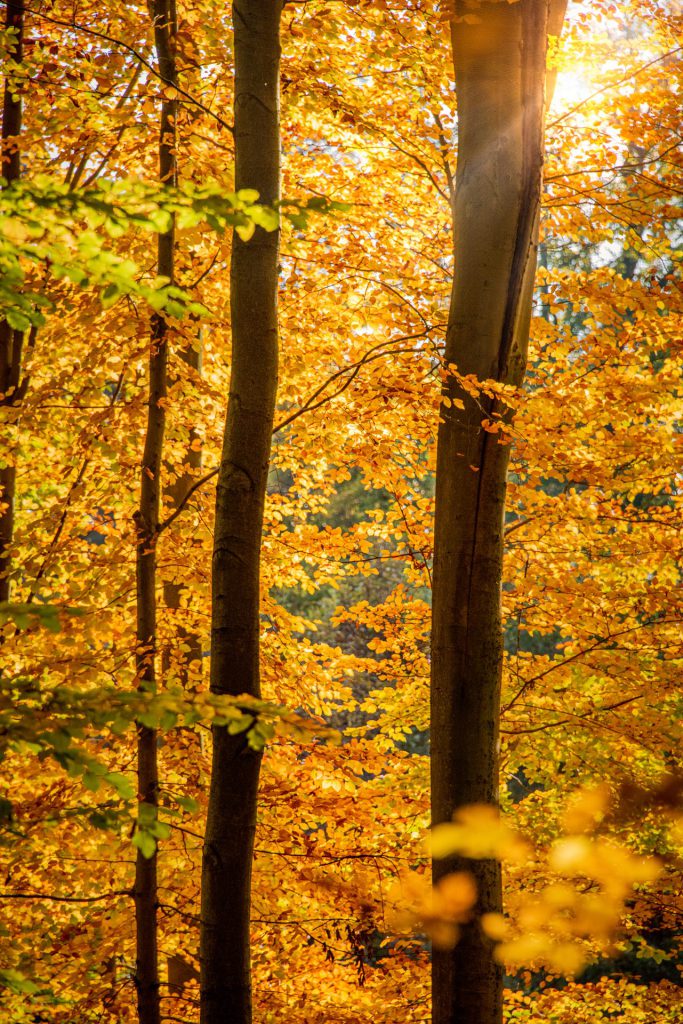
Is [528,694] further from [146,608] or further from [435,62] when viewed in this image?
[435,62]

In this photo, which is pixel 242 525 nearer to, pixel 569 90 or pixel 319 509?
pixel 319 509

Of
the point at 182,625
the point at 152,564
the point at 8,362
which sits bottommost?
the point at 182,625

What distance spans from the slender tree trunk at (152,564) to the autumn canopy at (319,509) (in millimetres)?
16

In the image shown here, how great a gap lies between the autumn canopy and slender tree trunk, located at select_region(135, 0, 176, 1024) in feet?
0.05

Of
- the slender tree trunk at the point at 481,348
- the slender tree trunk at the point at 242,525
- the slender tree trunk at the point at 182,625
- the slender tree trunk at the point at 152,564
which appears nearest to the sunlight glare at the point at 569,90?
the slender tree trunk at the point at 481,348

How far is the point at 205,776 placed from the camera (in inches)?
207

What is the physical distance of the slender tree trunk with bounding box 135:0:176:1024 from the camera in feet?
12.9

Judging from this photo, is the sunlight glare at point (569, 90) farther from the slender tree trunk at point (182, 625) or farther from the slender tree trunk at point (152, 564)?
the slender tree trunk at point (182, 625)

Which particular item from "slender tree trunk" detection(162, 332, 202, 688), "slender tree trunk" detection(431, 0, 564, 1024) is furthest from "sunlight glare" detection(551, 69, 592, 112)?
"slender tree trunk" detection(162, 332, 202, 688)

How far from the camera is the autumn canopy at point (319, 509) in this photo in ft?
10.5

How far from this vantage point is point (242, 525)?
10.7 feet

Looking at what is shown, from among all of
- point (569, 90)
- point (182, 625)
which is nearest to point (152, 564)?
point (182, 625)

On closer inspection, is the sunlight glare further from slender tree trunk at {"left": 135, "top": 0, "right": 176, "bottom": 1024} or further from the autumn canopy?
slender tree trunk at {"left": 135, "top": 0, "right": 176, "bottom": 1024}

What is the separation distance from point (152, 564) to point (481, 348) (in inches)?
77.4
